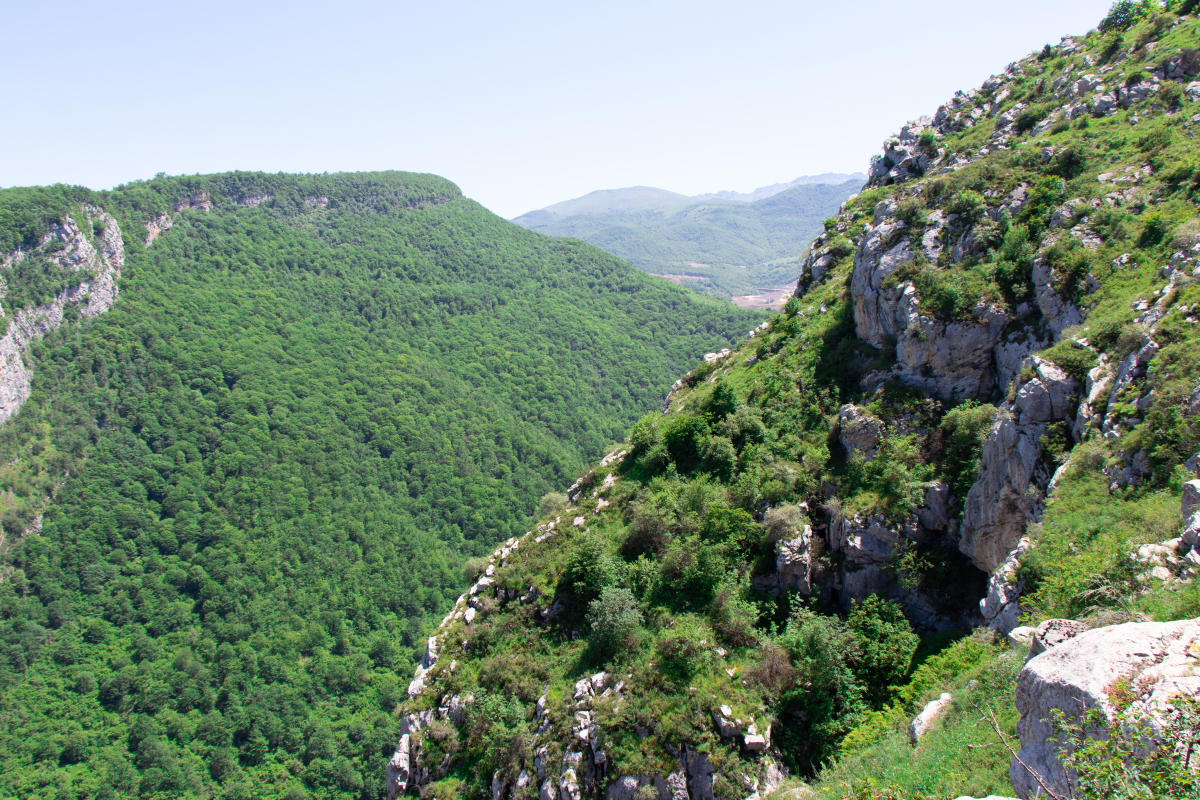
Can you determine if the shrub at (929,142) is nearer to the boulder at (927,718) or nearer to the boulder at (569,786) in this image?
the boulder at (927,718)

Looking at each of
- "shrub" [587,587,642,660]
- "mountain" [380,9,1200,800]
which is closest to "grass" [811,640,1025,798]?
"mountain" [380,9,1200,800]

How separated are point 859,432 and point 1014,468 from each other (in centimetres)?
638

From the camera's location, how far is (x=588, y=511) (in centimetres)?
3069

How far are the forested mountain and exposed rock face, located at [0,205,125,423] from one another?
54 centimetres

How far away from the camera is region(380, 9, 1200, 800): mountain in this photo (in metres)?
12.0

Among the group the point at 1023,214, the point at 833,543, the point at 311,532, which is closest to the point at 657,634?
the point at 833,543

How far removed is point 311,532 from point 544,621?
9123 cm

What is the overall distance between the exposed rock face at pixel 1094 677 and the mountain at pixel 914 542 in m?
0.04

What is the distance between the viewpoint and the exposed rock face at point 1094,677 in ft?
25.4

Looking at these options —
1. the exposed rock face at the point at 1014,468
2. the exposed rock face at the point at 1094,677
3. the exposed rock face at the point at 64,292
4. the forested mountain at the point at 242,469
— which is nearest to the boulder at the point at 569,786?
the exposed rock face at the point at 1094,677

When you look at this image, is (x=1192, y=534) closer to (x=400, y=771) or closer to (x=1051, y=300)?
(x=1051, y=300)

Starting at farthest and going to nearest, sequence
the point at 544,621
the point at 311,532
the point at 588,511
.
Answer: the point at 311,532 < the point at 588,511 < the point at 544,621

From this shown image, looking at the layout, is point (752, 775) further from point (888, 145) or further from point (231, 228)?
point (231, 228)

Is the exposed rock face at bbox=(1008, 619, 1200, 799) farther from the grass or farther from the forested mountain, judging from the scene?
the forested mountain
